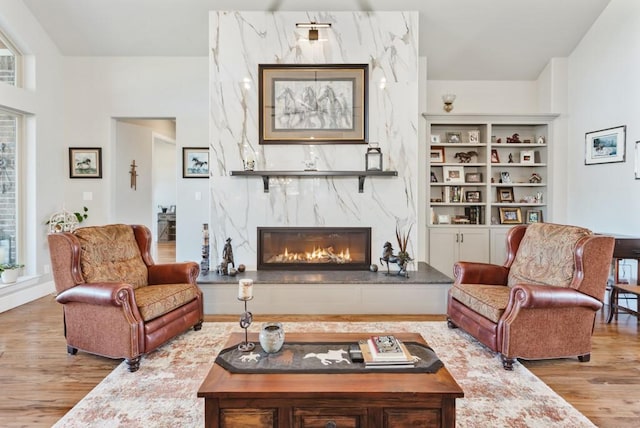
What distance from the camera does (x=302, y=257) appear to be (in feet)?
15.2

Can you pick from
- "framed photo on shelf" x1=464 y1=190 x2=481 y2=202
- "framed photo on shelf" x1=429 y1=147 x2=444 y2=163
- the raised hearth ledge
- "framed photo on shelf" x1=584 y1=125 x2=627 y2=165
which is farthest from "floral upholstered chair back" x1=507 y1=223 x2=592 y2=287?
"framed photo on shelf" x1=429 y1=147 x2=444 y2=163

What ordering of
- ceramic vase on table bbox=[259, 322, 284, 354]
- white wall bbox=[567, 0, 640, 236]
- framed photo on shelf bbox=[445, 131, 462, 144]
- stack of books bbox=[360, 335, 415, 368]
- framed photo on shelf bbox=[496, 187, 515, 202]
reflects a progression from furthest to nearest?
framed photo on shelf bbox=[496, 187, 515, 202] → framed photo on shelf bbox=[445, 131, 462, 144] → white wall bbox=[567, 0, 640, 236] → ceramic vase on table bbox=[259, 322, 284, 354] → stack of books bbox=[360, 335, 415, 368]

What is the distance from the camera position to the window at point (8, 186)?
14.7 ft

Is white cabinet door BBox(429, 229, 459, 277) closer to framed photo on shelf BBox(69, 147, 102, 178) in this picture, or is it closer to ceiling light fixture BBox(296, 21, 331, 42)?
ceiling light fixture BBox(296, 21, 331, 42)

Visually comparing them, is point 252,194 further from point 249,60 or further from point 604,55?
point 604,55

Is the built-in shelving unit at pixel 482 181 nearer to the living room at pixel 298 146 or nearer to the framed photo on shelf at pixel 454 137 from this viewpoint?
the framed photo on shelf at pixel 454 137

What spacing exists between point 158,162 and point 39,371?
333 inches

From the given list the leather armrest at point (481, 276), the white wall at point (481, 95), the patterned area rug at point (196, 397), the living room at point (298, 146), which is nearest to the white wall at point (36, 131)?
the living room at point (298, 146)

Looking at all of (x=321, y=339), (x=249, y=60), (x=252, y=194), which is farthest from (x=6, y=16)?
(x=321, y=339)

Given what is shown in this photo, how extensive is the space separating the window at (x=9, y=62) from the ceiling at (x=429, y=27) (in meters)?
0.52

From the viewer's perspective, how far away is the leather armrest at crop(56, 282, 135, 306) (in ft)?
8.71

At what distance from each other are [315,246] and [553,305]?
104 inches

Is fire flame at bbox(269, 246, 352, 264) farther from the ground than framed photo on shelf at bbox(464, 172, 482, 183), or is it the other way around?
framed photo on shelf at bbox(464, 172, 482, 183)

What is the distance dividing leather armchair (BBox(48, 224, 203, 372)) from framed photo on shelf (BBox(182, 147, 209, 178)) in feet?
7.29
